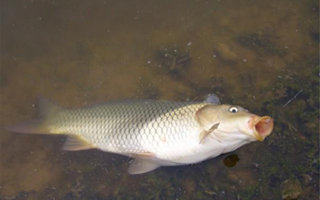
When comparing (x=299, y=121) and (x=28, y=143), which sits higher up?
(x=299, y=121)

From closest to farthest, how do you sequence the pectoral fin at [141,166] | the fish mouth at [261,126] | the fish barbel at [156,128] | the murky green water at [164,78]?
→ the fish mouth at [261,126], the fish barbel at [156,128], the pectoral fin at [141,166], the murky green water at [164,78]

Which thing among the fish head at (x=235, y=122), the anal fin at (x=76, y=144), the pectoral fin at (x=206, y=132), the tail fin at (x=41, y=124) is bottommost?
the anal fin at (x=76, y=144)

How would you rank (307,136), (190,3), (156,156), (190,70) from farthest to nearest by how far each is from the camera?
1. (190,3)
2. (190,70)
3. (307,136)
4. (156,156)

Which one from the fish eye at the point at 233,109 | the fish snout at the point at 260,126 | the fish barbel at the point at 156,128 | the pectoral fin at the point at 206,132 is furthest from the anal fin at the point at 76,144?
the fish snout at the point at 260,126

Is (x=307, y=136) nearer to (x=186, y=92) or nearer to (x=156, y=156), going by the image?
(x=186, y=92)

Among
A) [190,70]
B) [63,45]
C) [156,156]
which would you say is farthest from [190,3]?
[156,156]

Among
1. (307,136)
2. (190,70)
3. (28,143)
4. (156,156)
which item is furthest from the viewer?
(190,70)

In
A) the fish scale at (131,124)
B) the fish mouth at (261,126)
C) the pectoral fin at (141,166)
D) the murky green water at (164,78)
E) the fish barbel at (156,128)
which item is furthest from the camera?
the murky green water at (164,78)

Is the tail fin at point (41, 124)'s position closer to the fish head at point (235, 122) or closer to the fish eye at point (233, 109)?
the fish head at point (235, 122)
